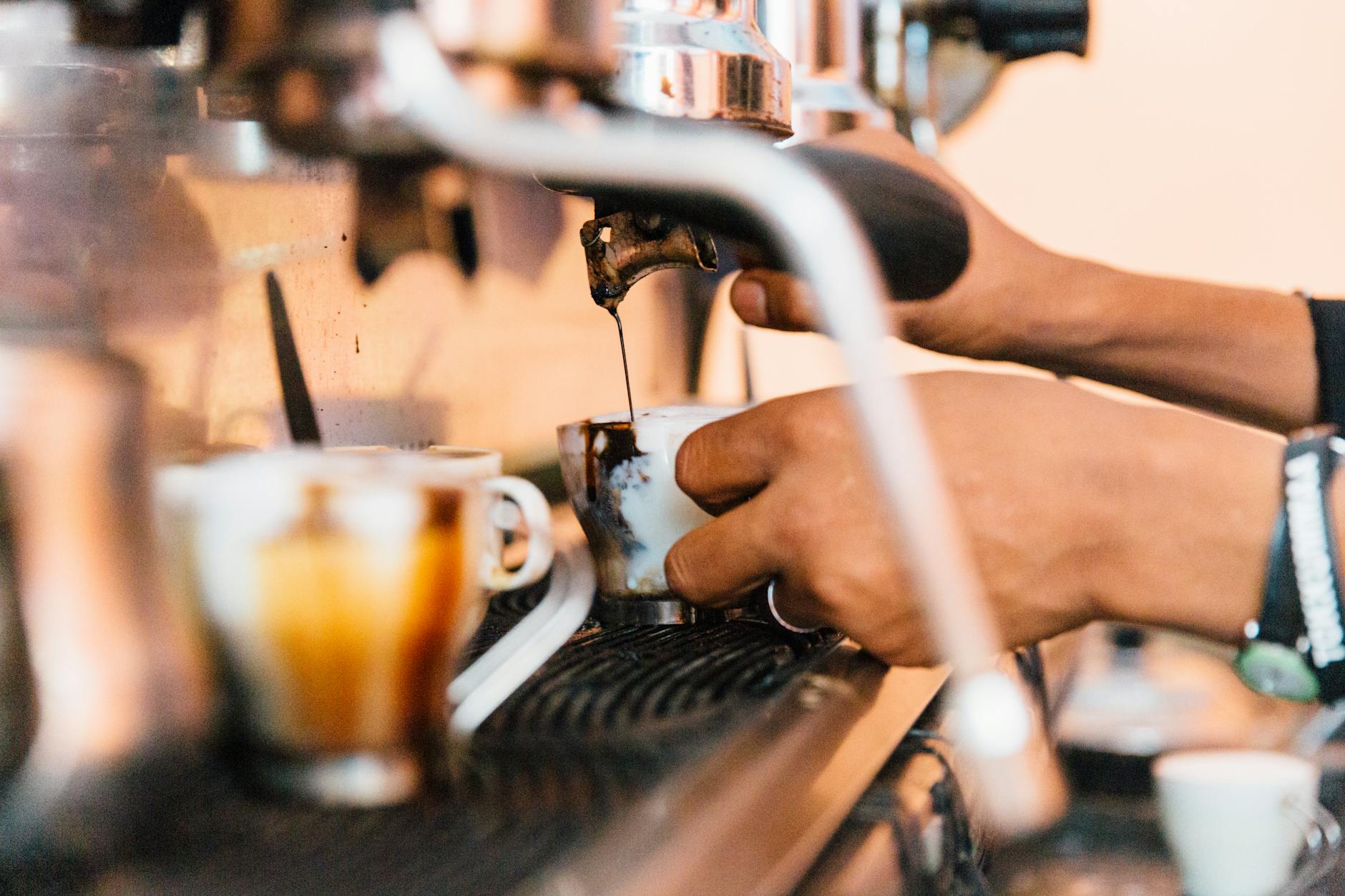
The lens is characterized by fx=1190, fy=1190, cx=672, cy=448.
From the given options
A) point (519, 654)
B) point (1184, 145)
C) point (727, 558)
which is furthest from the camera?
point (1184, 145)

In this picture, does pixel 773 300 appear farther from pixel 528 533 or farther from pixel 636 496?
pixel 528 533

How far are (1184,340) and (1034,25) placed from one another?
0.29 metres

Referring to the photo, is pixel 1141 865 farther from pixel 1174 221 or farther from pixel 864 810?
pixel 1174 221

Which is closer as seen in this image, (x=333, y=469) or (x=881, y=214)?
(x=333, y=469)

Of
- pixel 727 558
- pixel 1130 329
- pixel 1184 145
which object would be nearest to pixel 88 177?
pixel 727 558

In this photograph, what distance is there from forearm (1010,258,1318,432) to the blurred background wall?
0.71m

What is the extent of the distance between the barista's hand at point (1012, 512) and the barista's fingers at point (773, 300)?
67mm

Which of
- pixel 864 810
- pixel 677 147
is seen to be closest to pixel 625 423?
pixel 864 810

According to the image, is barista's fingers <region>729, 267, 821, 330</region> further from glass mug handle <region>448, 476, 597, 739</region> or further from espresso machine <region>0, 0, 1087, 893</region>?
glass mug handle <region>448, 476, 597, 739</region>

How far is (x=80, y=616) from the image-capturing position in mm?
279

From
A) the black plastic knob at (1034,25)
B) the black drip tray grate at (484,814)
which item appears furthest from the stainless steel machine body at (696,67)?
the black plastic knob at (1034,25)

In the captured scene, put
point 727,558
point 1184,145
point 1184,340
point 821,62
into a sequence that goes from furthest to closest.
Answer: point 1184,145 < point 1184,340 < point 821,62 < point 727,558

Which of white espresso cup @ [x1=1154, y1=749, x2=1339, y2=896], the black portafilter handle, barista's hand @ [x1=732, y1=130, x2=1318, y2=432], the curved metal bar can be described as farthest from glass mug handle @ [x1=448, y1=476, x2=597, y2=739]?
barista's hand @ [x1=732, y1=130, x2=1318, y2=432]

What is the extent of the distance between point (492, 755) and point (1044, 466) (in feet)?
1.06
